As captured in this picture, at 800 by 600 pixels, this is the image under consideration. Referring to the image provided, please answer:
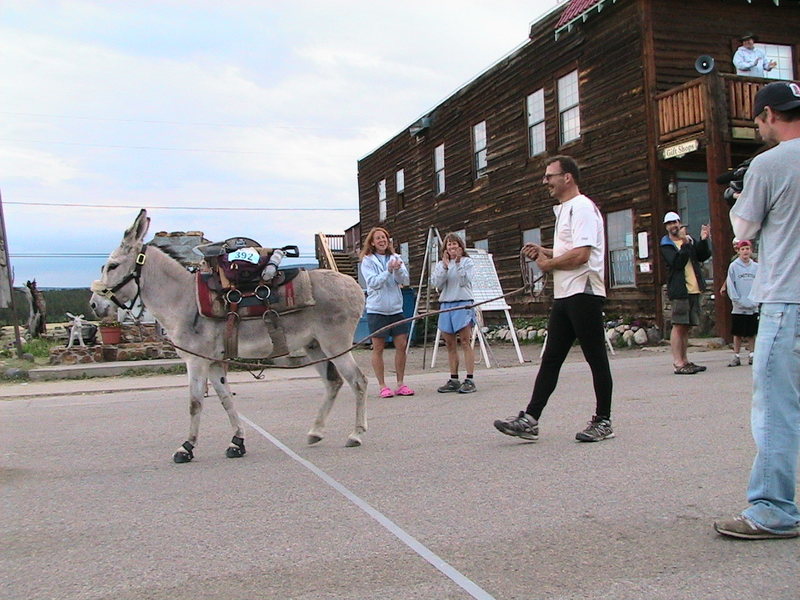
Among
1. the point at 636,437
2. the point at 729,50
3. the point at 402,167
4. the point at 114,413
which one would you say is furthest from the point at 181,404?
the point at 402,167

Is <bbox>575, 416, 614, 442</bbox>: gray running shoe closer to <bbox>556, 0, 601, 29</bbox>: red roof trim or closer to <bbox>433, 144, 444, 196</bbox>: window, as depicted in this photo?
<bbox>556, 0, 601, 29</bbox>: red roof trim

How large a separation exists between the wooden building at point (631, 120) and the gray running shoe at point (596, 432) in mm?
10078

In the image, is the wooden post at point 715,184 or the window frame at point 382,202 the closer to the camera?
the wooden post at point 715,184

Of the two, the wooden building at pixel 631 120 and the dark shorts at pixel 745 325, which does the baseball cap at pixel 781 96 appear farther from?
the wooden building at pixel 631 120

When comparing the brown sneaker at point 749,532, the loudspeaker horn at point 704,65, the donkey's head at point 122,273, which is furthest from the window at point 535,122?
the brown sneaker at point 749,532

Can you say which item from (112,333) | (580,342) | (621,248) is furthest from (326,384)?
(621,248)

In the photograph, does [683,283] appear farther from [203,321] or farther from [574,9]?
[574,9]

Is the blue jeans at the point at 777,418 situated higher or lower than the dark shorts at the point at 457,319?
lower

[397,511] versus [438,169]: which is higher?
[438,169]

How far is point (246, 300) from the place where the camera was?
6090mm

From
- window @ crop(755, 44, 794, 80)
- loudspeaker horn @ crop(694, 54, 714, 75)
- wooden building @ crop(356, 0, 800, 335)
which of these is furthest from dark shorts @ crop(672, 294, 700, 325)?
window @ crop(755, 44, 794, 80)

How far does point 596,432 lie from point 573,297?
1.10 metres

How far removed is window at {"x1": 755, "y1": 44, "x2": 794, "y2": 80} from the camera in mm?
18156

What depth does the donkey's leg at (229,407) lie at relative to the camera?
600cm
